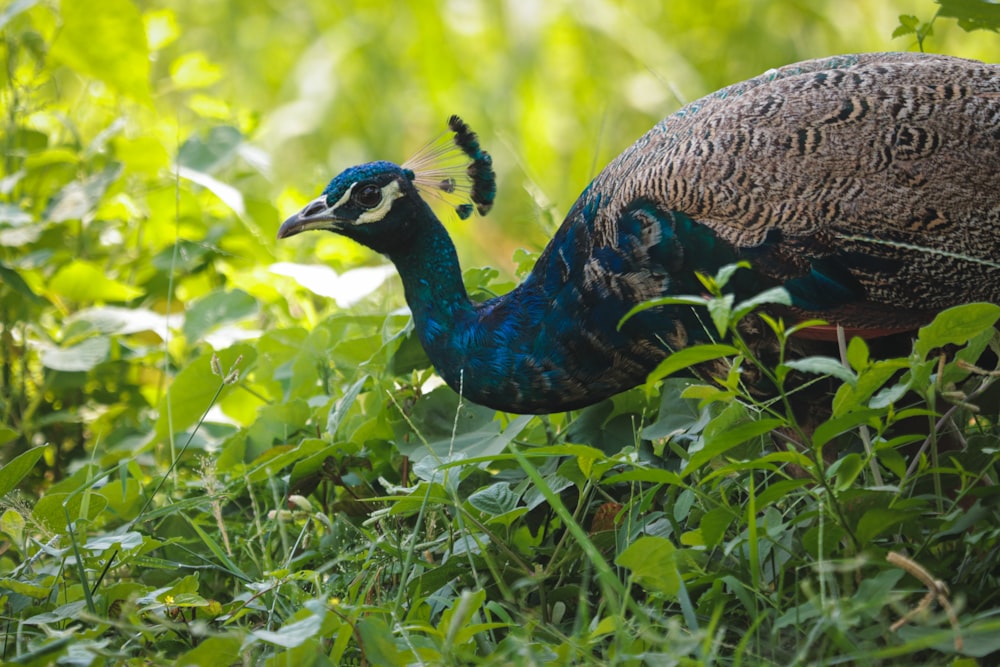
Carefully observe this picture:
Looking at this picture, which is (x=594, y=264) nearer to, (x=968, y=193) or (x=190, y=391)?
(x=968, y=193)

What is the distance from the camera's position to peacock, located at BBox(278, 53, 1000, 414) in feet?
5.63

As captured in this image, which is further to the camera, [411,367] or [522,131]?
[522,131]

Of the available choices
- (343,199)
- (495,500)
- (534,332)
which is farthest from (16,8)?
(495,500)

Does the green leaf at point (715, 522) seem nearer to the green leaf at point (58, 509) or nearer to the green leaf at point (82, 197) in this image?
the green leaf at point (58, 509)

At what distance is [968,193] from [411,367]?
1076 mm

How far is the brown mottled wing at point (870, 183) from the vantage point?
1.70 m

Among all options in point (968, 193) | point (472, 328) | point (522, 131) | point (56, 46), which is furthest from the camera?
point (522, 131)

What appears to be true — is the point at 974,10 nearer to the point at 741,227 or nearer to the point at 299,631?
the point at 741,227

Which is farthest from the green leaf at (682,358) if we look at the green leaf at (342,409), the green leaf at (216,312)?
the green leaf at (216,312)

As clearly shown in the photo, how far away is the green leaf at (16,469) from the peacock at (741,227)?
0.66m

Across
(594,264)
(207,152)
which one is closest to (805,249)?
(594,264)

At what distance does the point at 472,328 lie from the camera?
2078mm

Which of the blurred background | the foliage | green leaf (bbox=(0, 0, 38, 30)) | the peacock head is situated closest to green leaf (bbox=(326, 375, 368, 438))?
the foliage

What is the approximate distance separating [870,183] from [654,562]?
723 mm
